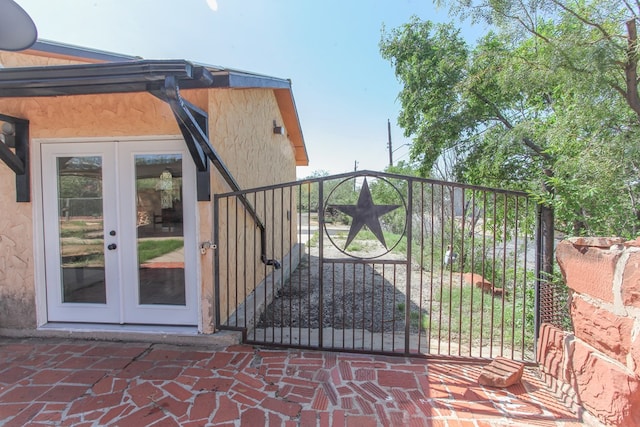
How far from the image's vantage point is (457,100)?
5.20m

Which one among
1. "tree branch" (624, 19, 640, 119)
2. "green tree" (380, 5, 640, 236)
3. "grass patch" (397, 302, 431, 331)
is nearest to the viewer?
"tree branch" (624, 19, 640, 119)

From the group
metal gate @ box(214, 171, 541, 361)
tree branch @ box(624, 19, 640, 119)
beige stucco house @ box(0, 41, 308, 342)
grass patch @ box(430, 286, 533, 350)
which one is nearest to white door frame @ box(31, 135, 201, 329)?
beige stucco house @ box(0, 41, 308, 342)

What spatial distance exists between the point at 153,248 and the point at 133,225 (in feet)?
1.24

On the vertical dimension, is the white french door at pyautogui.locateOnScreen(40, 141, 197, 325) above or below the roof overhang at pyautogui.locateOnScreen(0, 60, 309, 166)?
below

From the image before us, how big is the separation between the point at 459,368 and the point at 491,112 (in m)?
4.10

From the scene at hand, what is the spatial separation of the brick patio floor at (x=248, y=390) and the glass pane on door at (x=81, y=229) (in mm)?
760

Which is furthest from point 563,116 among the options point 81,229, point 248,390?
point 81,229

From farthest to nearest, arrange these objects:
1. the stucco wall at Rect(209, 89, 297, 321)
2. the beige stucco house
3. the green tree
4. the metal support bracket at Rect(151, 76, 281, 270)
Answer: the stucco wall at Rect(209, 89, 297, 321) → the beige stucco house → the metal support bracket at Rect(151, 76, 281, 270) → the green tree

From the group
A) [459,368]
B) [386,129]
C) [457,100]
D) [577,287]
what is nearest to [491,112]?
[457,100]

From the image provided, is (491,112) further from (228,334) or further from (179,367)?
(179,367)

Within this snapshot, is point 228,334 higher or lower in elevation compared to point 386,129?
lower

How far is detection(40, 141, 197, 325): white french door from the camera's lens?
3688 mm

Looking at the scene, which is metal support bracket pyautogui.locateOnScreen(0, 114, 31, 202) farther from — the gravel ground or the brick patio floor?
the gravel ground

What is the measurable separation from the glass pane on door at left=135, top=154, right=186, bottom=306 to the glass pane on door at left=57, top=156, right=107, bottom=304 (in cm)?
54
